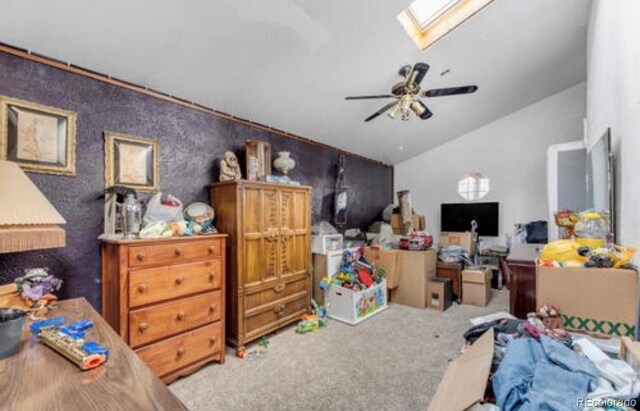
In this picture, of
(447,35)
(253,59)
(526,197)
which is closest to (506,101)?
(526,197)

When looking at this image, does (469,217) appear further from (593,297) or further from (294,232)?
(593,297)

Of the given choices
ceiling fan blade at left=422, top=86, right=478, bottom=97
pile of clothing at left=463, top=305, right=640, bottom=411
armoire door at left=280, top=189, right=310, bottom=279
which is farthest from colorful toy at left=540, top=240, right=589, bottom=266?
armoire door at left=280, top=189, right=310, bottom=279

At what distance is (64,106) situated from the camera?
6.43 feet

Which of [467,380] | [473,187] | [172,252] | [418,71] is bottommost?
[467,380]

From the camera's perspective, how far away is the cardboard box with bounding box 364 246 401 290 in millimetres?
3836

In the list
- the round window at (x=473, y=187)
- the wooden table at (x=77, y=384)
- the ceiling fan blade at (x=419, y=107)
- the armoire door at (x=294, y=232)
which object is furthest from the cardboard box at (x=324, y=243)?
the round window at (x=473, y=187)

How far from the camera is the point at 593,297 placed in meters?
1.38

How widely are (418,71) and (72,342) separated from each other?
266cm

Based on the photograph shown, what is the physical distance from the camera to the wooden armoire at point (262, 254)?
8.49ft

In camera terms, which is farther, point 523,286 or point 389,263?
point 389,263

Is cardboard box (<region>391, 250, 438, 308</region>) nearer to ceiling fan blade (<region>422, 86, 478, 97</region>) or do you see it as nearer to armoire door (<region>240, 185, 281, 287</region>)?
armoire door (<region>240, 185, 281, 287</region>)

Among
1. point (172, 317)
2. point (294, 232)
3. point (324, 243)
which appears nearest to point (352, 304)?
point (324, 243)

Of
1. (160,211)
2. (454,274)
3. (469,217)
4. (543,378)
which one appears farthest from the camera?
(469,217)

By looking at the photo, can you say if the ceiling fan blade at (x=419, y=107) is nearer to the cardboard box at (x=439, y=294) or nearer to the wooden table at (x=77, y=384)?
the cardboard box at (x=439, y=294)
